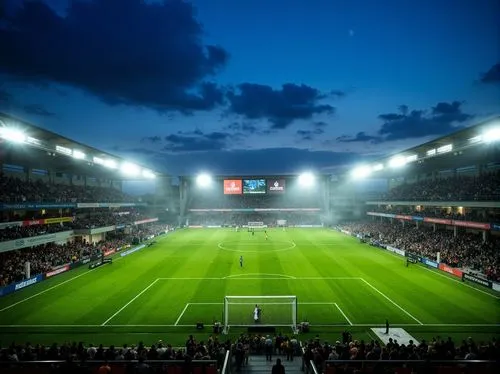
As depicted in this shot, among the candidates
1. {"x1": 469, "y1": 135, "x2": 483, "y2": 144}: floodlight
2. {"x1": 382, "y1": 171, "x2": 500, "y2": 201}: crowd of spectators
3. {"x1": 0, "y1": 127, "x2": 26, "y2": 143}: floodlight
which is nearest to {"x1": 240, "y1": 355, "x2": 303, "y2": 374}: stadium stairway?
{"x1": 0, "y1": 127, "x2": 26, "y2": 143}: floodlight

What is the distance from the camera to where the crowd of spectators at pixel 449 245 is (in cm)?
3178

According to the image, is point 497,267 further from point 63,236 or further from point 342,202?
point 342,202

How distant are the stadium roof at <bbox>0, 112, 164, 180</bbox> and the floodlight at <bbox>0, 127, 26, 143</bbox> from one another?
89 mm

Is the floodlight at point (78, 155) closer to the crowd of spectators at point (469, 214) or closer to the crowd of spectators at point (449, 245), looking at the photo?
the crowd of spectators at point (449, 245)

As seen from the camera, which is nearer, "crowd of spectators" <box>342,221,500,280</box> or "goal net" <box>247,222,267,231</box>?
"crowd of spectators" <box>342,221,500,280</box>

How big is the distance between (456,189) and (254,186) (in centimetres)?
4026

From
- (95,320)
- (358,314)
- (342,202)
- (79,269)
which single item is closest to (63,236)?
(79,269)

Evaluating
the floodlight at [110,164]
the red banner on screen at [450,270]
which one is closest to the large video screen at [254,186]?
the floodlight at [110,164]

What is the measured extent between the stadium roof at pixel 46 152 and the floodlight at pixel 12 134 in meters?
0.09

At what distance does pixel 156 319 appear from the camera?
2150cm

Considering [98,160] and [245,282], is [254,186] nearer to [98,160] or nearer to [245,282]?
[98,160]

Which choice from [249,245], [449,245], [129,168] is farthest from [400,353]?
[129,168]

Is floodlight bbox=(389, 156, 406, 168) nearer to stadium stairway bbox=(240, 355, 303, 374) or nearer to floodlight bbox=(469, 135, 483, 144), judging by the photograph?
floodlight bbox=(469, 135, 483, 144)

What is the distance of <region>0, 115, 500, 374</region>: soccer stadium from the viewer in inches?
520
